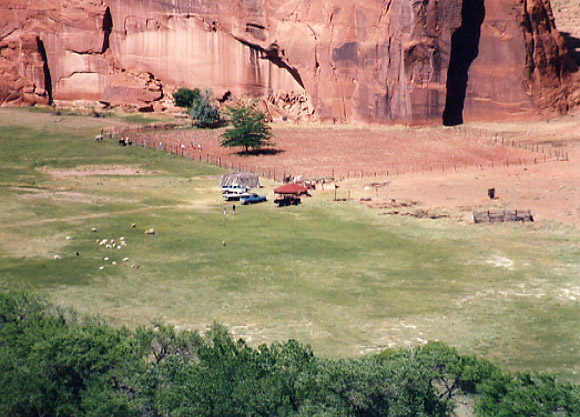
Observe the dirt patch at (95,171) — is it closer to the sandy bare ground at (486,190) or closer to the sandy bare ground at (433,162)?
the sandy bare ground at (433,162)

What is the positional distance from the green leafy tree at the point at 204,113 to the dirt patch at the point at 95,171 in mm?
20733

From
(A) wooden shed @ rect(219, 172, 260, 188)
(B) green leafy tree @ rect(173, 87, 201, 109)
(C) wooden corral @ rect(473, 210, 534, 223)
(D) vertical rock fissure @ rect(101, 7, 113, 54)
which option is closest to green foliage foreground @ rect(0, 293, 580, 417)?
(C) wooden corral @ rect(473, 210, 534, 223)

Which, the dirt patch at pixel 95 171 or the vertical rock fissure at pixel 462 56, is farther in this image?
the vertical rock fissure at pixel 462 56

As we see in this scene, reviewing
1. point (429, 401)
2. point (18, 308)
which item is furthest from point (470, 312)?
point (18, 308)

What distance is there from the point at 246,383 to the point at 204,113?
2684 inches

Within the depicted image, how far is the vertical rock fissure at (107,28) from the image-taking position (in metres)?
97.4

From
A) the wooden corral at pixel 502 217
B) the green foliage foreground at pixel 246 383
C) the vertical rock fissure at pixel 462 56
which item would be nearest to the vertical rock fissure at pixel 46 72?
the vertical rock fissure at pixel 462 56

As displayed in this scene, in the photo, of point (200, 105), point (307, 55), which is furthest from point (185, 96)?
point (307, 55)

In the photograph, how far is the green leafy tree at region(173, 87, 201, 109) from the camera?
92.4m

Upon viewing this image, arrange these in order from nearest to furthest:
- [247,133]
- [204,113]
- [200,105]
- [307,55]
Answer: [247,133]
[204,113]
[200,105]
[307,55]

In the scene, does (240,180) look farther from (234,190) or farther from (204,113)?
(204,113)

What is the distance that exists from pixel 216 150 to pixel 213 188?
17521 millimetres

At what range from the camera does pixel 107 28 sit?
321 ft

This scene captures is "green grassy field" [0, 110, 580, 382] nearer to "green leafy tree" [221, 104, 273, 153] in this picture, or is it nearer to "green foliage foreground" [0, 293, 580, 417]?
"green foliage foreground" [0, 293, 580, 417]
